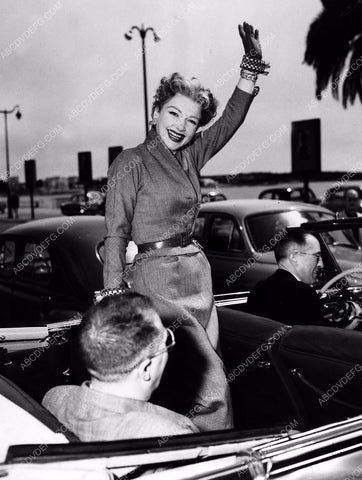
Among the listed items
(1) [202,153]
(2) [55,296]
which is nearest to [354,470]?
(1) [202,153]

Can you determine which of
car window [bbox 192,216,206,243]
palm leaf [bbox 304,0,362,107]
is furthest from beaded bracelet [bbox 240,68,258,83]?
palm leaf [bbox 304,0,362,107]

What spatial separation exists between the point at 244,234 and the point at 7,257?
2.65 m

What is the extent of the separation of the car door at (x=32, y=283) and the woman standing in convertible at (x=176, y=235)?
2627 mm

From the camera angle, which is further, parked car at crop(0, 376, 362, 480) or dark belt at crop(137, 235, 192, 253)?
dark belt at crop(137, 235, 192, 253)

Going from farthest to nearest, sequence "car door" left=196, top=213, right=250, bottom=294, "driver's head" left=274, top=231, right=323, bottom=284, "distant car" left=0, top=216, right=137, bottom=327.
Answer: "car door" left=196, top=213, right=250, bottom=294 → "distant car" left=0, top=216, right=137, bottom=327 → "driver's head" left=274, top=231, right=323, bottom=284

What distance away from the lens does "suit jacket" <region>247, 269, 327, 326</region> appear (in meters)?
3.83

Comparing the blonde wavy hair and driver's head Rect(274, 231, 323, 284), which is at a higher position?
the blonde wavy hair

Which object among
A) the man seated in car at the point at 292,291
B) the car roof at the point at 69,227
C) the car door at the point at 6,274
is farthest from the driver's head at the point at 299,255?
the car door at the point at 6,274

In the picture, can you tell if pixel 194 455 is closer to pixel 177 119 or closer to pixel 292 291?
pixel 177 119

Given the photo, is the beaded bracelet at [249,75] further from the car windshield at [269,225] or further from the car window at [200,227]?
the car window at [200,227]

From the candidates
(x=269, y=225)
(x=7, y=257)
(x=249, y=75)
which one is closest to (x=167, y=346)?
(x=249, y=75)

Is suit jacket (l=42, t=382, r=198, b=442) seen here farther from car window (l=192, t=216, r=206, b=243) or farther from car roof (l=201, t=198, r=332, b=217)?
car window (l=192, t=216, r=206, b=243)

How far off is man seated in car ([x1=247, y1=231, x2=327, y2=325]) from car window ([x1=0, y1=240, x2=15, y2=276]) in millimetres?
2943

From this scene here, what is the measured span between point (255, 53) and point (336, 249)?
5.44 meters
